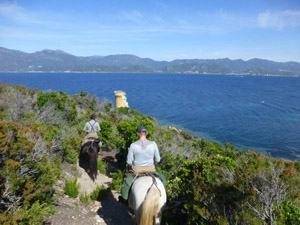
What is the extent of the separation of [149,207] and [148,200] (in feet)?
0.51

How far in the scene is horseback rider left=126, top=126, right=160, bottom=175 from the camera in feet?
17.1

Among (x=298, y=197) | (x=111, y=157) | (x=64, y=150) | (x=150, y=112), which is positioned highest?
(x=298, y=197)

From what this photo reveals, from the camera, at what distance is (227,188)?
4410 millimetres

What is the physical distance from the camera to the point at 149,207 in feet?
14.6

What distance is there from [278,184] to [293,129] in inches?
1611

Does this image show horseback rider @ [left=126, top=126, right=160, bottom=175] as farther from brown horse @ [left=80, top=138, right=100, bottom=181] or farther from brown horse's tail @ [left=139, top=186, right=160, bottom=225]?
brown horse @ [left=80, top=138, right=100, bottom=181]

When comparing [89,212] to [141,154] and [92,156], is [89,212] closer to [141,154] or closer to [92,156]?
[92,156]

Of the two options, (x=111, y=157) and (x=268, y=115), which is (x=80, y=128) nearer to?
(x=111, y=157)

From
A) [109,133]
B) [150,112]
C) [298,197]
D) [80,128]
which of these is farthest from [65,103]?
[150,112]

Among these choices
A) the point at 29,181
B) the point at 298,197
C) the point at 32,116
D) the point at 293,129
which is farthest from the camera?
the point at 293,129

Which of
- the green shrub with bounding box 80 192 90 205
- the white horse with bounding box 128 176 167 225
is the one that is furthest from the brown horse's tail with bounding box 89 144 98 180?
the white horse with bounding box 128 176 167 225

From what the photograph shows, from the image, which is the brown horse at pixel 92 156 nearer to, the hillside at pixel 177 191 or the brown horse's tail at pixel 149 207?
the hillside at pixel 177 191

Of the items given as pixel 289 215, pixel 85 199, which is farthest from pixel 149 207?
pixel 85 199

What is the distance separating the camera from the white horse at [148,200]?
4.45m
